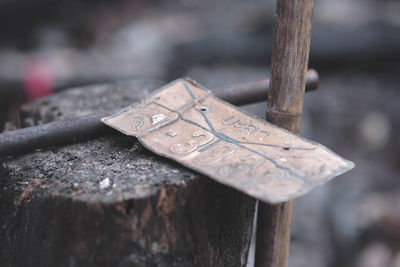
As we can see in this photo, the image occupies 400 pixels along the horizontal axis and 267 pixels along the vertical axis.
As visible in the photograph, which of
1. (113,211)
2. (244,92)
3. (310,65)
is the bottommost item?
(310,65)

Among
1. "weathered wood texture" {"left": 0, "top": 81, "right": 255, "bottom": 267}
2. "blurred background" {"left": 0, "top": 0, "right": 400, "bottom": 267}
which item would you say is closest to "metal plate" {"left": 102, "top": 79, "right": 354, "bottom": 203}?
"weathered wood texture" {"left": 0, "top": 81, "right": 255, "bottom": 267}

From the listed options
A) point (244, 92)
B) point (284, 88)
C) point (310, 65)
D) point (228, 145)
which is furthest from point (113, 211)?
point (310, 65)

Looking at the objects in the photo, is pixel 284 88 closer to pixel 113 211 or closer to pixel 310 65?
pixel 113 211

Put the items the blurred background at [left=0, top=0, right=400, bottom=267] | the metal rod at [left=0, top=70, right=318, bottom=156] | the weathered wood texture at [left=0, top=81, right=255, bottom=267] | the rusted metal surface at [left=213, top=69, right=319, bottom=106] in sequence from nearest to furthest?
1. the weathered wood texture at [left=0, top=81, right=255, bottom=267]
2. the metal rod at [left=0, top=70, right=318, bottom=156]
3. the rusted metal surface at [left=213, top=69, right=319, bottom=106]
4. the blurred background at [left=0, top=0, right=400, bottom=267]

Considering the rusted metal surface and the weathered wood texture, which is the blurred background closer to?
the rusted metal surface

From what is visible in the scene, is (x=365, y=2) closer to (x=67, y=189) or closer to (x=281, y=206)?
(x=281, y=206)

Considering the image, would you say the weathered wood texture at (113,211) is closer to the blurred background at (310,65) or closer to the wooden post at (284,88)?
the wooden post at (284,88)

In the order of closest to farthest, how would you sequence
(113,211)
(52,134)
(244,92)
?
(113,211) < (52,134) < (244,92)
